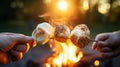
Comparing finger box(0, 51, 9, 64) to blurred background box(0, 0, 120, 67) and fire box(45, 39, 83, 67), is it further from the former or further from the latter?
blurred background box(0, 0, 120, 67)

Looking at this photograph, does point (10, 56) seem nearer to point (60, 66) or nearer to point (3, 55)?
point (3, 55)

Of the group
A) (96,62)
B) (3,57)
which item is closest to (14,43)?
(3,57)

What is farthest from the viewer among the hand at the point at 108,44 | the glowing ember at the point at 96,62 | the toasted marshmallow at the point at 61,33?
the glowing ember at the point at 96,62

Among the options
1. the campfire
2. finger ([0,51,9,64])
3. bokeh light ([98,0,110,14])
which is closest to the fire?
the campfire

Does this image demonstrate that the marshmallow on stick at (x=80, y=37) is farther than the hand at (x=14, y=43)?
No

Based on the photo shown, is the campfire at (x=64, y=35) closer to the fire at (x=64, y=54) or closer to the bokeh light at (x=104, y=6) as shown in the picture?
the fire at (x=64, y=54)

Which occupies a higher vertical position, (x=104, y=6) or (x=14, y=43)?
(x=104, y=6)

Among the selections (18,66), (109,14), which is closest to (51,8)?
(109,14)

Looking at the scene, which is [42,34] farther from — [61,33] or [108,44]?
[108,44]

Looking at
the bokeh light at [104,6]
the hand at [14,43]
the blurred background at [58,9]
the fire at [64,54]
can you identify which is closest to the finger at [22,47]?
the hand at [14,43]
